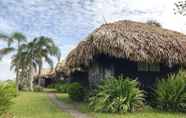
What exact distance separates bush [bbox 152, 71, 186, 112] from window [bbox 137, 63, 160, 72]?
2.93 metres

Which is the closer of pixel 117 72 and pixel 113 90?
pixel 113 90

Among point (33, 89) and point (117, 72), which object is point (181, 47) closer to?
point (117, 72)

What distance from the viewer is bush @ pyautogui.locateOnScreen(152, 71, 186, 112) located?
16891 millimetres

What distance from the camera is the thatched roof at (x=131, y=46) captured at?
60.7 ft

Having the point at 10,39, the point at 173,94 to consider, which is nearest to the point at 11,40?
the point at 10,39

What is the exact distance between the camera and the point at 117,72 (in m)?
20.1

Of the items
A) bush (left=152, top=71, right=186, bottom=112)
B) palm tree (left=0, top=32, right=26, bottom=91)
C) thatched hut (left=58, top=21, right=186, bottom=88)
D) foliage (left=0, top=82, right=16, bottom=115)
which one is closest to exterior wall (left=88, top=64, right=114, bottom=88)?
thatched hut (left=58, top=21, right=186, bottom=88)

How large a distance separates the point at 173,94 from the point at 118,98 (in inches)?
105

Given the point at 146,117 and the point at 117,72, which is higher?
the point at 117,72

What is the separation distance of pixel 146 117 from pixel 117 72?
18.3 ft

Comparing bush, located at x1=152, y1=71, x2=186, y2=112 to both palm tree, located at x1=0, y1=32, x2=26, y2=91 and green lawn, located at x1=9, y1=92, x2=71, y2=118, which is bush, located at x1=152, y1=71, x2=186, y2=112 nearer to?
green lawn, located at x1=9, y1=92, x2=71, y2=118

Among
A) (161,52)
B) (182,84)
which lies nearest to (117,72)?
(161,52)

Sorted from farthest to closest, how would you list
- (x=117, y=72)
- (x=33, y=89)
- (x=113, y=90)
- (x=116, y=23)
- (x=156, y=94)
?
1. (x=33, y=89)
2. (x=116, y=23)
3. (x=117, y=72)
4. (x=156, y=94)
5. (x=113, y=90)

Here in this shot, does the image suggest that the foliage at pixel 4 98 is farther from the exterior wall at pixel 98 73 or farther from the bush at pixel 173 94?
the bush at pixel 173 94
